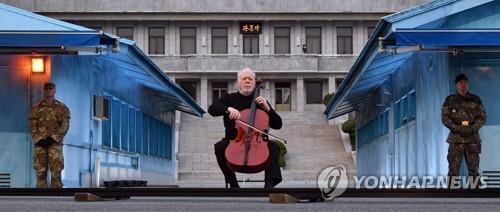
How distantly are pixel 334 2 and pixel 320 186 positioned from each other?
56190 millimetres

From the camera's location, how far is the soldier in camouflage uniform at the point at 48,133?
1524 centimetres

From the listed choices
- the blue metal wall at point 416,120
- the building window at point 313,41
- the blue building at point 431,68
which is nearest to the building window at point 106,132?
the blue building at point 431,68

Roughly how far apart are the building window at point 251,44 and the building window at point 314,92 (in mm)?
3848

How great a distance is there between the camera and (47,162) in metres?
15.5

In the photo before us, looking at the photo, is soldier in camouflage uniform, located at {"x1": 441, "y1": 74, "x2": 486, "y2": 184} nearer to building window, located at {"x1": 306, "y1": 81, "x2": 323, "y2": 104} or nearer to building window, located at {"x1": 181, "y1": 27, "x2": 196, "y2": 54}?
building window, located at {"x1": 306, "y1": 81, "x2": 323, "y2": 104}

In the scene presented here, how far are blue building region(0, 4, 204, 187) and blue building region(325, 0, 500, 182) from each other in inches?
163

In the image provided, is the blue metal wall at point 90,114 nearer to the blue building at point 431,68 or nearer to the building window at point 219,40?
the blue building at point 431,68

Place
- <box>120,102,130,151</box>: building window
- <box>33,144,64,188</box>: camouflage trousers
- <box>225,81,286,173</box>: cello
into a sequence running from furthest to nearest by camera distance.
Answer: <box>120,102,130,151</box>: building window < <box>33,144,64,188</box>: camouflage trousers < <box>225,81,286,173</box>: cello

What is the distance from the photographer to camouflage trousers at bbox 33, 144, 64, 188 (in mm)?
15414

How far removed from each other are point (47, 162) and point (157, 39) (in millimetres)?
51183

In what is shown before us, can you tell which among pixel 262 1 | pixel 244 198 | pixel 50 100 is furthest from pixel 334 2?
pixel 244 198

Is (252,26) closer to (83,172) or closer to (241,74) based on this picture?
(83,172)

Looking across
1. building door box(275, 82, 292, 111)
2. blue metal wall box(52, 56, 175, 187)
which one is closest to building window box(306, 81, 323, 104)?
building door box(275, 82, 292, 111)

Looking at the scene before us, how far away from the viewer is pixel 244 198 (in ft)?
35.6
